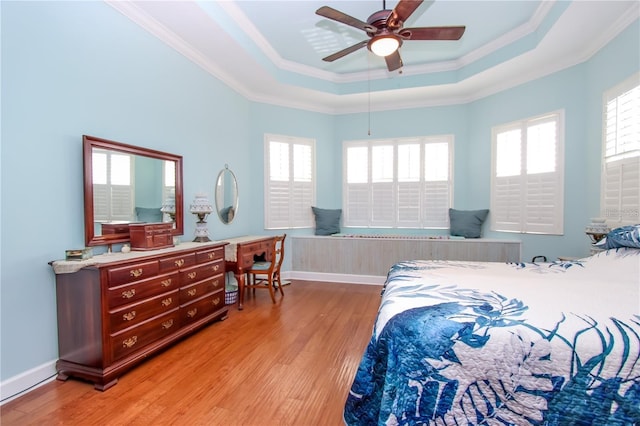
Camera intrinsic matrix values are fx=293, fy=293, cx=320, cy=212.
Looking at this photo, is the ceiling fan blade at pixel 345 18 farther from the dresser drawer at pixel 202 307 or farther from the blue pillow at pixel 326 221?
the blue pillow at pixel 326 221

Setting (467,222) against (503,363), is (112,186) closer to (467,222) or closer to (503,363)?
(503,363)

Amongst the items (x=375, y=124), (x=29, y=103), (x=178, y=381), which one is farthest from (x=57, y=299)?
(x=375, y=124)

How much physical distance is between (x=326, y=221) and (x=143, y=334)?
3.33 metres

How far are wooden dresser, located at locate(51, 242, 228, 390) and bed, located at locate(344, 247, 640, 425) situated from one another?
1683 millimetres

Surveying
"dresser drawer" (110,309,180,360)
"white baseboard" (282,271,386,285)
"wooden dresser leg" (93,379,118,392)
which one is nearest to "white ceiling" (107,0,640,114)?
"dresser drawer" (110,309,180,360)

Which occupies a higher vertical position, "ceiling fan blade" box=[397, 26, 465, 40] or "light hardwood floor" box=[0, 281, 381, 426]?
"ceiling fan blade" box=[397, 26, 465, 40]

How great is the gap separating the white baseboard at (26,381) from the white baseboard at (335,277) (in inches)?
125

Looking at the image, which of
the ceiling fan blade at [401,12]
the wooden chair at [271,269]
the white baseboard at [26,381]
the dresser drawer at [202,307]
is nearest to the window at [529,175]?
the ceiling fan blade at [401,12]

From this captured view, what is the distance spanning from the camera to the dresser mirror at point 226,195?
13.2 feet

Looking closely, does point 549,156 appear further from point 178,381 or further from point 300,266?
point 178,381

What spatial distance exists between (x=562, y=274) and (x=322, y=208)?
12.0 ft

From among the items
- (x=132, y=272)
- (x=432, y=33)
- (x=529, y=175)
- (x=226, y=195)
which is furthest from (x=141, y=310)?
(x=529, y=175)

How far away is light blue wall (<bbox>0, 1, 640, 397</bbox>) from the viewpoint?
192cm

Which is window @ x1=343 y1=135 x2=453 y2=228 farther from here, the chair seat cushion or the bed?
the bed
